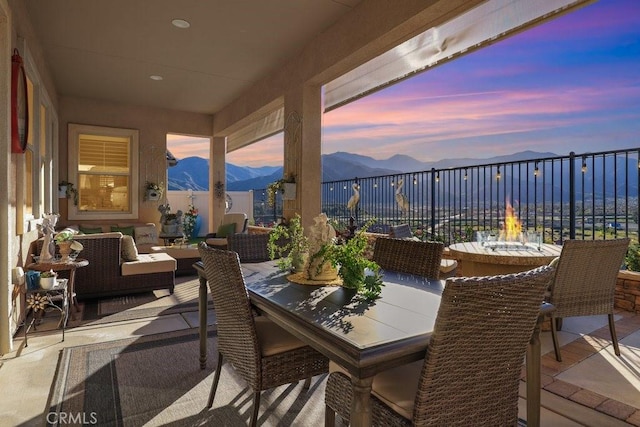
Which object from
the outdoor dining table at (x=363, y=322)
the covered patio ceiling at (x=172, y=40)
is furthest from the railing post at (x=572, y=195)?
the outdoor dining table at (x=363, y=322)

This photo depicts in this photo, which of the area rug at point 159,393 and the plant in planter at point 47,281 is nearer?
the area rug at point 159,393

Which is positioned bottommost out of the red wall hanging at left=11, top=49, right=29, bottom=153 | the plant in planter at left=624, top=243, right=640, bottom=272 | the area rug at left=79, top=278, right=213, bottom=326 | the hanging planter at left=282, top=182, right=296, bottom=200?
the area rug at left=79, top=278, right=213, bottom=326

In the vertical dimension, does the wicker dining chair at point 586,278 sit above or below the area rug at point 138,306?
above

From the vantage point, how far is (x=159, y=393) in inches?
86.8

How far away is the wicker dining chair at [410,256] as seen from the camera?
7.77 ft

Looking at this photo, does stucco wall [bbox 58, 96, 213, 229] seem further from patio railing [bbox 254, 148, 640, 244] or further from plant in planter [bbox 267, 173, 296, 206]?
patio railing [bbox 254, 148, 640, 244]

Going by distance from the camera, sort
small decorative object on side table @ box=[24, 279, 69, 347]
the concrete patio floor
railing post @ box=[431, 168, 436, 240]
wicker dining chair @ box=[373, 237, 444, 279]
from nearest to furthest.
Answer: the concrete patio floor < wicker dining chair @ box=[373, 237, 444, 279] < small decorative object on side table @ box=[24, 279, 69, 347] < railing post @ box=[431, 168, 436, 240]

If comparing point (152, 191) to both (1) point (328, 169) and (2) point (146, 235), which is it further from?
(1) point (328, 169)

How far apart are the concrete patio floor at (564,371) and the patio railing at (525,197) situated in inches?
45.7

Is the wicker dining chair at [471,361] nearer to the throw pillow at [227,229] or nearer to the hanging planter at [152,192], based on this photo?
the throw pillow at [227,229]

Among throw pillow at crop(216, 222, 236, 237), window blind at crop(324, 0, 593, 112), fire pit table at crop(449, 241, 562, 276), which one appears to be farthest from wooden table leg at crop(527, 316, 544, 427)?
throw pillow at crop(216, 222, 236, 237)

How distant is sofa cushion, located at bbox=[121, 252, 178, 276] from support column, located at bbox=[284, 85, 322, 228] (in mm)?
1738

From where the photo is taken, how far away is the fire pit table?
292cm

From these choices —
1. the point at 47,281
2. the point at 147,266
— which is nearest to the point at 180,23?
the point at 147,266
